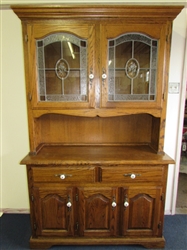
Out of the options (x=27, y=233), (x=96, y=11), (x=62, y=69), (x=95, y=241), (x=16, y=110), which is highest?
(x=96, y=11)

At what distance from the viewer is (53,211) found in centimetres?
131

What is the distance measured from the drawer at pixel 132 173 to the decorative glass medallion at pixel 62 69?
2.74 feet

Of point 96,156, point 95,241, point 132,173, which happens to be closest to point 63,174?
point 96,156

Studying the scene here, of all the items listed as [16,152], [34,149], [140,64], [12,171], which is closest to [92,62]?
[140,64]

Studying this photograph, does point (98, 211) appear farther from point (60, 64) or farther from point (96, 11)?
point (96, 11)

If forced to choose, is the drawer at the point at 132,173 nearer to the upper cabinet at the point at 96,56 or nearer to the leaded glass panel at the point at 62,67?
the upper cabinet at the point at 96,56

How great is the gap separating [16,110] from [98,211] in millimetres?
1265

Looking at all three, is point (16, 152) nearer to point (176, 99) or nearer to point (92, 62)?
point (92, 62)

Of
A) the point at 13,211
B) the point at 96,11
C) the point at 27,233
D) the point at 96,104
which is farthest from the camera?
the point at 13,211

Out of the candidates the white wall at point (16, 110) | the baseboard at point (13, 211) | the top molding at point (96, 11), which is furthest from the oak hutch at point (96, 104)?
the baseboard at point (13, 211)

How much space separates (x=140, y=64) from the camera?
1.28 meters

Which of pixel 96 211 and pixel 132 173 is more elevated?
pixel 132 173

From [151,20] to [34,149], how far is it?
1.41m

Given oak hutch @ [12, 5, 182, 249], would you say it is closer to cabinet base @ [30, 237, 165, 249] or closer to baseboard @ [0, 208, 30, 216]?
cabinet base @ [30, 237, 165, 249]
